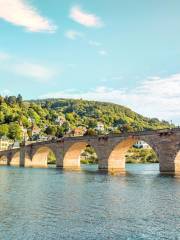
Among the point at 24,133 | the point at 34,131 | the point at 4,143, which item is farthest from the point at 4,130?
the point at 34,131

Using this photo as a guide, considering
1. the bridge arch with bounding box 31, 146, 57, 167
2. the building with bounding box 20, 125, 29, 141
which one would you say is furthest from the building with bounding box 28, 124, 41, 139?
the bridge arch with bounding box 31, 146, 57, 167

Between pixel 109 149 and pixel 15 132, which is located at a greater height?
pixel 15 132

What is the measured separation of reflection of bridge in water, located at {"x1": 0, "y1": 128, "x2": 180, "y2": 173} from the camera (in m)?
55.3

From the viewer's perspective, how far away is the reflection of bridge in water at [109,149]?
182 feet

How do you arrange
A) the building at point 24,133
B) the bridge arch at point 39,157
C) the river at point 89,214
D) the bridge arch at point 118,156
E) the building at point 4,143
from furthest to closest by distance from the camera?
the building at point 24,133 < the building at point 4,143 < the bridge arch at point 39,157 < the bridge arch at point 118,156 < the river at point 89,214

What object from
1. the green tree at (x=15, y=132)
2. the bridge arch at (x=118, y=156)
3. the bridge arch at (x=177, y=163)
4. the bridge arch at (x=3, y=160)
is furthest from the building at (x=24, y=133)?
the bridge arch at (x=177, y=163)

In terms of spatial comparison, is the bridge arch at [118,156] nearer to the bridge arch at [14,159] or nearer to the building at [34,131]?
the bridge arch at [14,159]

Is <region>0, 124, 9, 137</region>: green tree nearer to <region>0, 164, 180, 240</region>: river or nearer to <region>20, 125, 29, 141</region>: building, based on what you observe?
<region>20, 125, 29, 141</region>: building

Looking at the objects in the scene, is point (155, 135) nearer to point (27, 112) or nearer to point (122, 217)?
point (122, 217)

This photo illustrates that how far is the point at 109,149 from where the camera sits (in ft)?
226

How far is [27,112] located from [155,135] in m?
146

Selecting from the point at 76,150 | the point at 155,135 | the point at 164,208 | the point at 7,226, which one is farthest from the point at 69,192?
the point at 76,150

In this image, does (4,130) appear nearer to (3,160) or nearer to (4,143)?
(4,143)

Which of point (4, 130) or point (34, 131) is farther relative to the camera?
point (34, 131)
